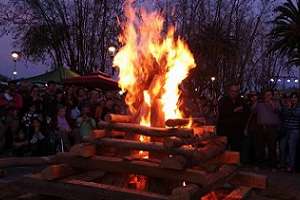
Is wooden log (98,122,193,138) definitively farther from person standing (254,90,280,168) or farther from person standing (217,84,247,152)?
person standing (254,90,280,168)

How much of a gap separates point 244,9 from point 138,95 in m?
25.3

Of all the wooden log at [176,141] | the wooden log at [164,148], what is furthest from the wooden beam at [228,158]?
the wooden log at [176,141]

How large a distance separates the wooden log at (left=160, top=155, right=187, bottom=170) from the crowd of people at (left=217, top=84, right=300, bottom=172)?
698cm

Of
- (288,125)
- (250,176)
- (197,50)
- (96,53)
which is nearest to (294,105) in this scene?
(288,125)

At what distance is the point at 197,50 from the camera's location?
2562 cm

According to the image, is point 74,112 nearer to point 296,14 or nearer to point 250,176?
point 250,176

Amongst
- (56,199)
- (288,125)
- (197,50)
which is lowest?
(56,199)

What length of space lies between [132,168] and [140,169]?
99 mm

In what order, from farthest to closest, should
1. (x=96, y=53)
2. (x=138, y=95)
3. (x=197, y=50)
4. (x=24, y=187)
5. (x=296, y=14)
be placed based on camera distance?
(x=296, y=14)
(x=96, y=53)
(x=197, y=50)
(x=138, y=95)
(x=24, y=187)

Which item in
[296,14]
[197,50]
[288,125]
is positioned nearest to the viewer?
[288,125]

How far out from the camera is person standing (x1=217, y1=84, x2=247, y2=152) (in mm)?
12969

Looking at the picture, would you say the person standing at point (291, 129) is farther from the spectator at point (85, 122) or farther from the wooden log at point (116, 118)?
the wooden log at point (116, 118)

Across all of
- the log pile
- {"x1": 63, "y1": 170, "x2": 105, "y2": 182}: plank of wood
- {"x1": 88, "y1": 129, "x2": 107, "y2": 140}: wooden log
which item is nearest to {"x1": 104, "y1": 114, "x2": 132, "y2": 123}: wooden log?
the log pile

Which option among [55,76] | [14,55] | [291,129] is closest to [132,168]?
[291,129]
